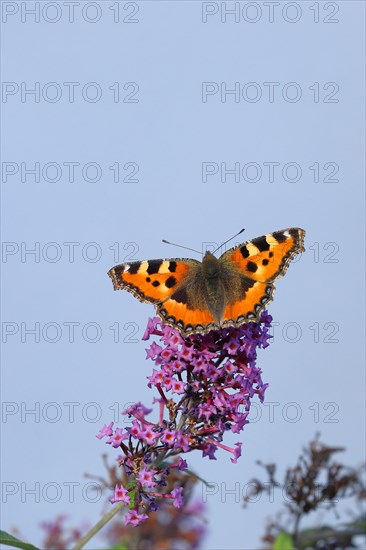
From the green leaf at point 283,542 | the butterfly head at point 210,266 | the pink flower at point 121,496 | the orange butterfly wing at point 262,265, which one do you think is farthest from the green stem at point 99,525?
the green leaf at point 283,542

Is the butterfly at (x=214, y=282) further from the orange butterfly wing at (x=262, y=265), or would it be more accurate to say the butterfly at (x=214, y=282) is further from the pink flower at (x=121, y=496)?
the pink flower at (x=121, y=496)

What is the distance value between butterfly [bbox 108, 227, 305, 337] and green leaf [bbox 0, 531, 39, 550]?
1.32m

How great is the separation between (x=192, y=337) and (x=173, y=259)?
2.22ft

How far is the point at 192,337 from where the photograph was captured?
4730 mm

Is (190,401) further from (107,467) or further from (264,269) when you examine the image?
(107,467)

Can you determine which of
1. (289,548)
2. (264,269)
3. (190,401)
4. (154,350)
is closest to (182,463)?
(190,401)

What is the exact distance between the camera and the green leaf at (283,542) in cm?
596

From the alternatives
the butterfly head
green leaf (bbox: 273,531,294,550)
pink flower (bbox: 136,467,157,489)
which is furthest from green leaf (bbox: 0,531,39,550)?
green leaf (bbox: 273,531,294,550)

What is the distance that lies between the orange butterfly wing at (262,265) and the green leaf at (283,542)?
6.51 feet

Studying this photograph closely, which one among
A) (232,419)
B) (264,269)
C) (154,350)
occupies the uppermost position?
(264,269)

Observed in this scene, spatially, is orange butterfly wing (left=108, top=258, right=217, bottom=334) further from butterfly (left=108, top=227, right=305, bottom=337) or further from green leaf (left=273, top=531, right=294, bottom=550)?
green leaf (left=273, top=531, right=294, bottom=550)

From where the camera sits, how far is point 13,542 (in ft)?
14.8

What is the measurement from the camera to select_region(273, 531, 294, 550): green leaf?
596 cm

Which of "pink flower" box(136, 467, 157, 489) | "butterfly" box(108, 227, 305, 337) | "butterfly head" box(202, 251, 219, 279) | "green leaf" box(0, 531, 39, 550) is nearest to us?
"green leaf" box(0, 531, 39, 550)
